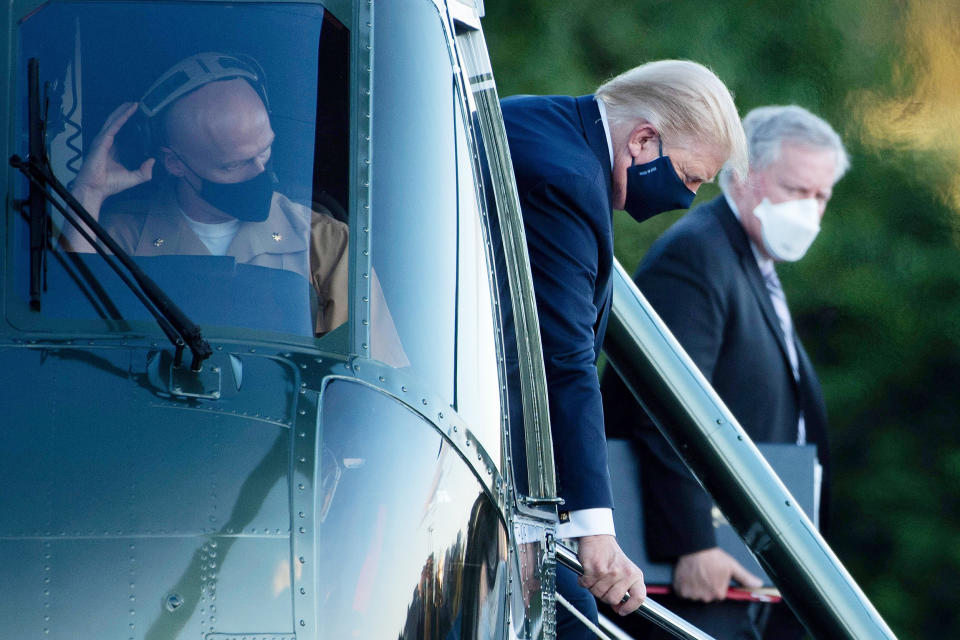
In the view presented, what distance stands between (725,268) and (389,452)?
2.98 m

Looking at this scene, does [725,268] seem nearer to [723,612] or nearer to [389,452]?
[723,612]

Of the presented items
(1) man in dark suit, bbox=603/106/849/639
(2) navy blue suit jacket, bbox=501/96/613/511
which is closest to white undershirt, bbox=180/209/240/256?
(2) navy blue suit jacket, bbox=501/96/613/511

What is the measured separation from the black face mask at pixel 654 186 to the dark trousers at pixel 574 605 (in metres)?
0.82

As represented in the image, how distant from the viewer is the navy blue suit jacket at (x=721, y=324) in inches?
194

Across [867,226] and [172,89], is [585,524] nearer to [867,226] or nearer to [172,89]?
[172,89]

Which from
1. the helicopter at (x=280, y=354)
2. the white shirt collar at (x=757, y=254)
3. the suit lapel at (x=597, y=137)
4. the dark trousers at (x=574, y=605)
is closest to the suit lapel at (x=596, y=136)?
the suit lapel at (x=597, y=137)

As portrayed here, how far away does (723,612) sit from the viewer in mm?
4816

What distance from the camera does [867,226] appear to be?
6805 millimetres

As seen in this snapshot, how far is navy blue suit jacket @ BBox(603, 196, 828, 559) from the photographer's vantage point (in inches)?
194

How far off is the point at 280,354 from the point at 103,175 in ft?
1.53

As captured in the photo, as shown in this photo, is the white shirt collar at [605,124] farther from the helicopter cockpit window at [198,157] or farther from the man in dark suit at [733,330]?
the man in dark suit at [733,330]

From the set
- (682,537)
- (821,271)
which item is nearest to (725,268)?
(682,537)

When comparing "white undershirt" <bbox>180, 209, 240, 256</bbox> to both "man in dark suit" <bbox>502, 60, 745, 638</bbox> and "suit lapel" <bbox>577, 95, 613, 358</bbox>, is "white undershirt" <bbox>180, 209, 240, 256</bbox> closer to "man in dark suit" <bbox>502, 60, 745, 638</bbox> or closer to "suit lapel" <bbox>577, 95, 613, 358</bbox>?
"man in dark suit" <bbox>502, 60, 745, 638</bbox>

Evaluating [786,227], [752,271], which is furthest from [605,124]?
[786,227]
